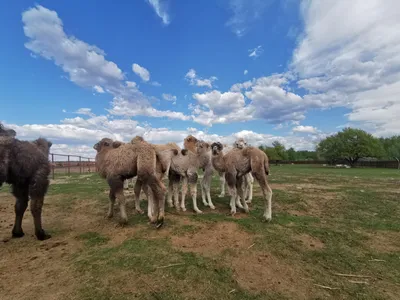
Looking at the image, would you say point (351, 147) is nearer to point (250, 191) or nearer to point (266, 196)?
point (250, 191)

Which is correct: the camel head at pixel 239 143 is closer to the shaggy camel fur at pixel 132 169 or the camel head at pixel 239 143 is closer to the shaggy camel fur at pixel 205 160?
the shaggy camel fur at pixel 205 160

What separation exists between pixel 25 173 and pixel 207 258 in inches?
181

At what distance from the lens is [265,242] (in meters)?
5.44

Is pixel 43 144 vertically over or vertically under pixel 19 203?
over

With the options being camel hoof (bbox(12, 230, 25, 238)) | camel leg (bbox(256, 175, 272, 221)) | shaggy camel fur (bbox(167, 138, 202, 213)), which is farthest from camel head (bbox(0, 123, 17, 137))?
camel leg (bbox(256, 175, 272, 221))

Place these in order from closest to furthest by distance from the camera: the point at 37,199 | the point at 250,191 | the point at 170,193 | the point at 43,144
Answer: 1. the point at 37,199
2. the point at 43,144
3. the point at 170,193
4. the point at 250,191

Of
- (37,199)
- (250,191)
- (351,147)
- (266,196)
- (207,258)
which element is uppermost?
(351,147)

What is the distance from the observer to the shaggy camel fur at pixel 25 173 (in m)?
5.36

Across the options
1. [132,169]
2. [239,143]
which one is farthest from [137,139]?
[239,143]

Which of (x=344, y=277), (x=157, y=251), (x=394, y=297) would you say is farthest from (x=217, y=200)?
(x=394, y=297)

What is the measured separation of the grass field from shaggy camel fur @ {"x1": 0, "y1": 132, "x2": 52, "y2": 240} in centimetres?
69

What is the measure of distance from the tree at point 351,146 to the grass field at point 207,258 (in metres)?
70.4

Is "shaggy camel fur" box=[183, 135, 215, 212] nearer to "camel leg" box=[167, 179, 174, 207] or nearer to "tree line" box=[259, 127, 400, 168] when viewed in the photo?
"camel leg" box=[167, 179, 174, 207]

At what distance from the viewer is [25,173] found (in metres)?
5.52
